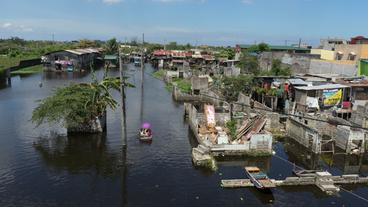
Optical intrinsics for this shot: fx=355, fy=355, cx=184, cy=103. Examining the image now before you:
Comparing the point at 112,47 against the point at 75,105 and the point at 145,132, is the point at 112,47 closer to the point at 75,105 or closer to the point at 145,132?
the point at 75,105

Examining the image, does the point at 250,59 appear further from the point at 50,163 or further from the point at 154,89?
the point at 50,163

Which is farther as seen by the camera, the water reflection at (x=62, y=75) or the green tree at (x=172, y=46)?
the green tree at (x=172, y=46)

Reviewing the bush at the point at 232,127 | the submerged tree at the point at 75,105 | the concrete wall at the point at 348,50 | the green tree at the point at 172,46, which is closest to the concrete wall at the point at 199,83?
the bush at the point at 232,127

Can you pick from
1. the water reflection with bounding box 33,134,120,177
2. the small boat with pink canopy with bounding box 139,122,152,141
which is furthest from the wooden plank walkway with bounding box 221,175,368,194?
the small boat with pink canopy with bounding box 139,122,152,141

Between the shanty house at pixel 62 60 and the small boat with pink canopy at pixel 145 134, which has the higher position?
the shanty house at pixel 62 60

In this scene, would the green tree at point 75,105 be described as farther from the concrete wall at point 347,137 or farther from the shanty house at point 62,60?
the shanty house at point 62,60

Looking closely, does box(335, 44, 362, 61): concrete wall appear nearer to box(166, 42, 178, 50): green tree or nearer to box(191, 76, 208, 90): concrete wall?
box(191, 76, 208, 90): concrete wall
